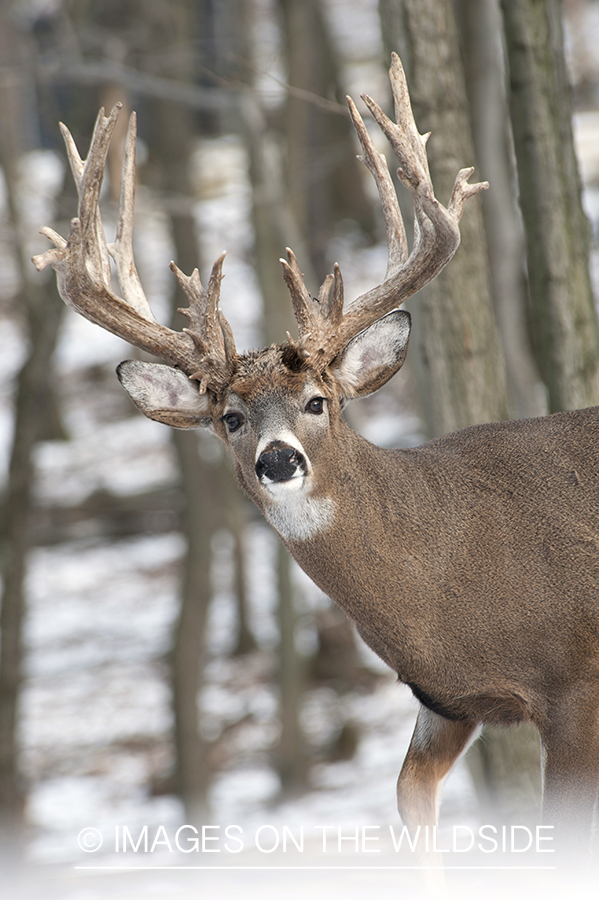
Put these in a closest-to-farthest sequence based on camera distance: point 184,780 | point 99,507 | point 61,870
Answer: point 61,870 < point 184,780 < point 99,507

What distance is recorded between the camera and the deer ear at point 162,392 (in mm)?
4145

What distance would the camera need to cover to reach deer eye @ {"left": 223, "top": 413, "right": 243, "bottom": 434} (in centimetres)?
400

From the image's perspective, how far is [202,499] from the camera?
10.6 m

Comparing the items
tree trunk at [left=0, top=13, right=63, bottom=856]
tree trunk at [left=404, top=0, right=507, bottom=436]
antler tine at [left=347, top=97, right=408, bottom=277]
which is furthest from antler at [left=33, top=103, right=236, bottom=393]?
tree trunk at [left=0, top=13, right=63, bottom=856]

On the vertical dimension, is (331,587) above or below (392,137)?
below

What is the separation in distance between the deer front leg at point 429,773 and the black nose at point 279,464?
1.21 m

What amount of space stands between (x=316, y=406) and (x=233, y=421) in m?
0.31

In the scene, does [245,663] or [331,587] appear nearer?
[331,587]

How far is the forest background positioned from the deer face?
0.70 m

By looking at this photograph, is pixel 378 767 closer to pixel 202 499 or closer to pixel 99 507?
pixel 202 499

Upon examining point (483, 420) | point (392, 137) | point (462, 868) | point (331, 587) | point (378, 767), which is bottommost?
point (378, 767)

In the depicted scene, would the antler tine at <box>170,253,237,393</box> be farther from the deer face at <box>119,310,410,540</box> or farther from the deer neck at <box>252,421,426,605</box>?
the deer neck at <box>252,421,426,605</box>

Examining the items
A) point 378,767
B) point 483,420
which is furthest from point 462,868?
point 378,767

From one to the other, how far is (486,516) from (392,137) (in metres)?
1.40
